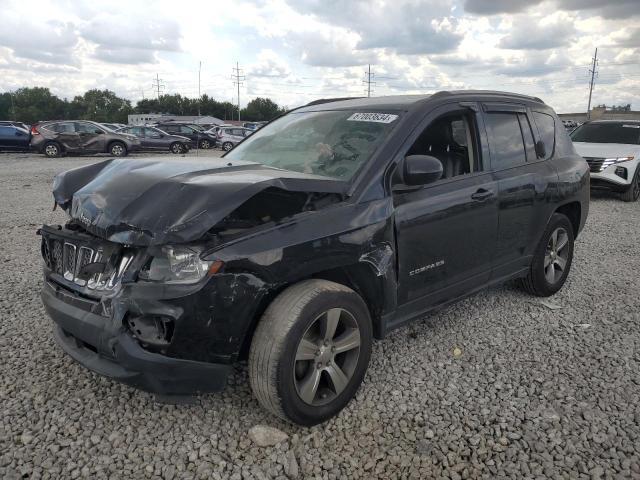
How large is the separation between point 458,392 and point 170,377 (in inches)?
69.6

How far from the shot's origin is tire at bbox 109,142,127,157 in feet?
70.0

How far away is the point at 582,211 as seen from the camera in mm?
5004

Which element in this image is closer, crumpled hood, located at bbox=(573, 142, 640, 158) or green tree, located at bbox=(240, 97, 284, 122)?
crumpled hood, located at bbox=(573, 142, 640, 158)

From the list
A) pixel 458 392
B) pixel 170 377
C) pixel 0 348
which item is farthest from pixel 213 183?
pixel 0 348

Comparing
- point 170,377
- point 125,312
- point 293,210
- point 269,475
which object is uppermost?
point 293,210

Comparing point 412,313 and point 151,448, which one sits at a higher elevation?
point 412,313

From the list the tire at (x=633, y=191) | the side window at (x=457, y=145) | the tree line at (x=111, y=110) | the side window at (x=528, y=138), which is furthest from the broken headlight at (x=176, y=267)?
the tree line at (x=111, y=110)

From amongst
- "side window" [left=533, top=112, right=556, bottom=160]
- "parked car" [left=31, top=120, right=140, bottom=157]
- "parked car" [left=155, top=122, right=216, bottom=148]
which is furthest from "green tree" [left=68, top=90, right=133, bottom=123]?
"side window" [left=533, top=112, right=556, bottom=160]

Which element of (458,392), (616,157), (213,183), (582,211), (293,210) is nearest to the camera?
(213,183)

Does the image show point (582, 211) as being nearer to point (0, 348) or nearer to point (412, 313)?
point (412, 313)

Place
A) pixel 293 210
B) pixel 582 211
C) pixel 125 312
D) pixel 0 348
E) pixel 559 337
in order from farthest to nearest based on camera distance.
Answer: pixel 582 211 → pixel 559 337 → pixel 0 348 → pixel 293 210 → pixel 125 312

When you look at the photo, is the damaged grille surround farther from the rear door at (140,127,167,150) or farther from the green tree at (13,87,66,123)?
the green tree at (13,87,66,123)

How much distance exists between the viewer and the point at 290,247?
2580mm

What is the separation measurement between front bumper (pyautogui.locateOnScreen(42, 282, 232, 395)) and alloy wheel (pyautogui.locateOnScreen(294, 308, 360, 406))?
1.34 feet
